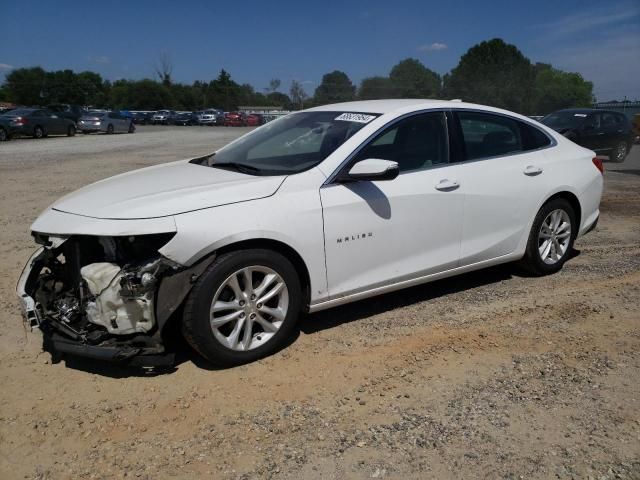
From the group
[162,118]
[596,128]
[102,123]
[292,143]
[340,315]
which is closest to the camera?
[340,315]

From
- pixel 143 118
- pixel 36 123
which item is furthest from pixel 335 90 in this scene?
pixel 36 123

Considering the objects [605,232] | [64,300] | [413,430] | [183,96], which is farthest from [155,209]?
[183,96]

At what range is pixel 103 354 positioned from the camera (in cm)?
310

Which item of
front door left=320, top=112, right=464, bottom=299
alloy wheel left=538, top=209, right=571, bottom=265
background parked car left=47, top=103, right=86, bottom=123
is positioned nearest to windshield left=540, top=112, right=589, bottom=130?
alloy wheel left=538, top=209, right=571, bottom=265

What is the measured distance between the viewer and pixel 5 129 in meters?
25.1

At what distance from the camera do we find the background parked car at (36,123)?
84.7 feet

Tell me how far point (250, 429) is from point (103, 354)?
0.96 metres

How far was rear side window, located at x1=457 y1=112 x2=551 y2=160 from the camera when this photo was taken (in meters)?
4.46

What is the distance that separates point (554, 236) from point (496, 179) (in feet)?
3.46

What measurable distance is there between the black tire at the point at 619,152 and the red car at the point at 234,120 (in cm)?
4034

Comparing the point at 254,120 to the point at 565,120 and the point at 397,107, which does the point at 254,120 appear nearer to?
the point at 565,120

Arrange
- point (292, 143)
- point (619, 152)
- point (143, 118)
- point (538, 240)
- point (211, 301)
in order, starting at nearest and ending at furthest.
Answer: point (211, 301)
point (292, 143)
point (538, 240)
point (619, 152)
point (143, 118)

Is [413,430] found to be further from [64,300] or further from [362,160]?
[64,300]

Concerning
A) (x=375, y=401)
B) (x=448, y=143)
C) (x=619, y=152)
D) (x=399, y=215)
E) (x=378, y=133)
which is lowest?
(x=375, y=401)
